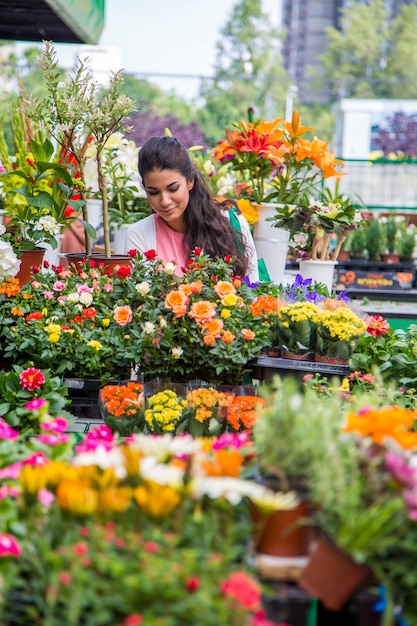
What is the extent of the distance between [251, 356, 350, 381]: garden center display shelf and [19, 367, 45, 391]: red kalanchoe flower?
1.99ft

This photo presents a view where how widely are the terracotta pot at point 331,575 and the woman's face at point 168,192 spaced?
1991 millimetres

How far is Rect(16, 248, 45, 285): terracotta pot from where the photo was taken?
280 centimetres

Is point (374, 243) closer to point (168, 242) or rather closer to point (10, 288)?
point (168, 242)

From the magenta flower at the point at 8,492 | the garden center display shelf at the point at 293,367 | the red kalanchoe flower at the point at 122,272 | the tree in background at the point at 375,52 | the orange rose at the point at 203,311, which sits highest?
the tree in background at the point at 375,52

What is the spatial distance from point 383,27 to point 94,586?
41207mm

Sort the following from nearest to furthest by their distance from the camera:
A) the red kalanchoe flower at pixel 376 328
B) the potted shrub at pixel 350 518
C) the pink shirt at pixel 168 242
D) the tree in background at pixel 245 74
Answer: the potted shrub at pixel 350 518, the red kalanchoe flower at pixel 376 328, the pink shirt at pixel 168 242, the tree in background at pixel 245 74

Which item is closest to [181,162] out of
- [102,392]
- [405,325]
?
[102,392]

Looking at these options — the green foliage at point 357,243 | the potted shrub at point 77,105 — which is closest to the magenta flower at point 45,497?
the potted shrub at point 77,105

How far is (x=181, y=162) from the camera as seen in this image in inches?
119

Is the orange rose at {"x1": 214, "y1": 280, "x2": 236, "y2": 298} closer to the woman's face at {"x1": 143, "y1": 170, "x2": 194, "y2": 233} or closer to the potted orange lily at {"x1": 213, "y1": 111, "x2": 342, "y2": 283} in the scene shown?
the woman's face at {"x1": 143, "y1": 170, "x2": 194, "y2": 233}

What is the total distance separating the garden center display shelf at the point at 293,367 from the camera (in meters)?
2.31

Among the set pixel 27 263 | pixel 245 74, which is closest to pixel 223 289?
pixel 27 263

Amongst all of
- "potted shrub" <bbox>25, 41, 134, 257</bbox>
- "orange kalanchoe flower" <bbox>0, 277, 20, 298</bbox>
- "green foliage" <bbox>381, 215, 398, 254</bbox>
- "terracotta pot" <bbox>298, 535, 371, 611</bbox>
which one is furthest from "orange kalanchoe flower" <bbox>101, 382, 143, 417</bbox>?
"green foliage" <bbox>381, 215, 398, 254</bbox>

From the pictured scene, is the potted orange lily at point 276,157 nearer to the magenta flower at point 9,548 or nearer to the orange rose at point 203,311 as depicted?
the orange rose at point 203,311
